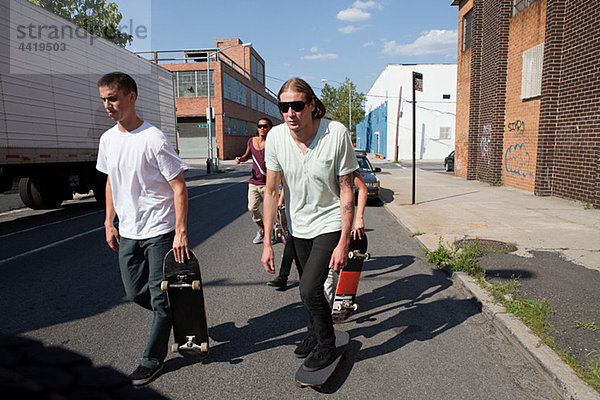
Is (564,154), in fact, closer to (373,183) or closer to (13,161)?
(373,183)

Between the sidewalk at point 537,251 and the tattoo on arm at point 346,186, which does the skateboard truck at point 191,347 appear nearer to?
the tattoo on arm at point 346,186

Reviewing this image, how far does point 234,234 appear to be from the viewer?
318 inches

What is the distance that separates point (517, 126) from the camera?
47.6 ft

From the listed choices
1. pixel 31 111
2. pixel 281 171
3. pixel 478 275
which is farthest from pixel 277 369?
pixel 31 111

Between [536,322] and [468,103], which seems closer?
[536,322]

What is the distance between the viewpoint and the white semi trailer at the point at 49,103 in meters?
8.55

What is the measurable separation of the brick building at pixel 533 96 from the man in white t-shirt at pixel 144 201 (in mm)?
10110

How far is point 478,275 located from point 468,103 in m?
16.2

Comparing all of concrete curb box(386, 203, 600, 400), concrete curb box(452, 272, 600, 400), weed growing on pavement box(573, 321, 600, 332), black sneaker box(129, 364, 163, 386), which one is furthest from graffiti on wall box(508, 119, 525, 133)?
black sneaker box(129, 364, 163, 386)

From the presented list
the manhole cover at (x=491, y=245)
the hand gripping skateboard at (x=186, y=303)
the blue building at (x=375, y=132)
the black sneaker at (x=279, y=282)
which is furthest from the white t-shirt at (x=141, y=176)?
the blue building at (x=375, y=132)

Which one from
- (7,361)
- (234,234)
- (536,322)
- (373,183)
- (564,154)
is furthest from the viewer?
(373,183)

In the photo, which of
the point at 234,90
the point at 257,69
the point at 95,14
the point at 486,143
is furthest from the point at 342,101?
the point at 486,143

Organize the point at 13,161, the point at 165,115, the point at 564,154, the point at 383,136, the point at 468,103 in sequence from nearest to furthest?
1. the point at 13,161
2. the point at 564,154
3. the point at 165,115
4. the point at 468,103
5. the point at 383,136

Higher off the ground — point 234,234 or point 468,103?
point 468,103
